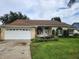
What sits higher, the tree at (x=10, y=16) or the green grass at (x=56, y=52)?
the tree at (x=10, y=16)

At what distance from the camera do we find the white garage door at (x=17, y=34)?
111ft

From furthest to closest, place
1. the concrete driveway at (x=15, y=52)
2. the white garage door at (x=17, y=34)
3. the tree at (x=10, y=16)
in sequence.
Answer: the tree at (x=10, y=16) < the white garage door at (x=17, y=34) < the concrete driveway at (x=15, y=52)

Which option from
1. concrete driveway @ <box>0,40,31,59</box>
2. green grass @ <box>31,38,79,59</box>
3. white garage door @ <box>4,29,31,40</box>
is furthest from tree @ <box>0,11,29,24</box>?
green grass @ <box>31,38,79,59</box>

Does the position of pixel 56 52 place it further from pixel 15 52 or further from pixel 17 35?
pixel 17 35

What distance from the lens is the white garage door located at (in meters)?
33.8

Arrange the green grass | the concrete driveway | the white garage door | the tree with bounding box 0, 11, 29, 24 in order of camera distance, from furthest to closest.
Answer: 1. the tree with bounding box 0, 11, 29, 24
2. the white garage door
3. the concrete driveway
4. the green grass

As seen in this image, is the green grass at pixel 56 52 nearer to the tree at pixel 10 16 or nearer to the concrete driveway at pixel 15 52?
the concrete driveway at pixel 15 52

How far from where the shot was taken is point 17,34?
112 feet

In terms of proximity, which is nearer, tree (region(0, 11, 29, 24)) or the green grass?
the green grass

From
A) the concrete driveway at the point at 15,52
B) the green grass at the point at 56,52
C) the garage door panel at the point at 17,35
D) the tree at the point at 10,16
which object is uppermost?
the tree at the point at 10,16

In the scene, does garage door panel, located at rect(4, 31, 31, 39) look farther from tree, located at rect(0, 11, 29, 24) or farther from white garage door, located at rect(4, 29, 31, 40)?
→ tree, located at rect(0, 11, 29, 24)

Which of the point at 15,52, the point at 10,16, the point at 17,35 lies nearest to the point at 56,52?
the point at 15,52

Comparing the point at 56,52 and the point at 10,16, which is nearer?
the point at 56,52

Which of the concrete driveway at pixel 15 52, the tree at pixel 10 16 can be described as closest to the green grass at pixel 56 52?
the concrete driveway at pixel 15 52
